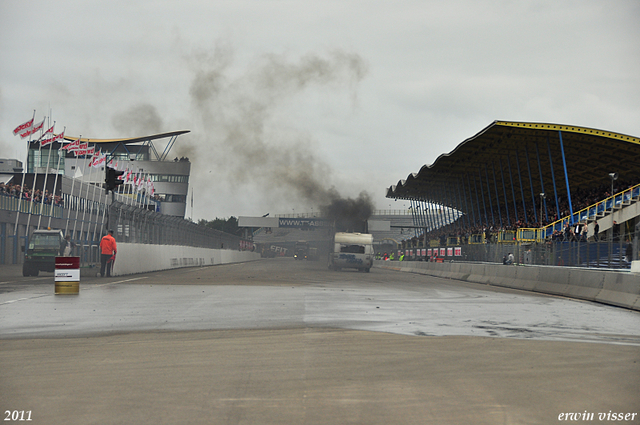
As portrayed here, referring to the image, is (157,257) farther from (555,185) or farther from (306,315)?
(555,185)

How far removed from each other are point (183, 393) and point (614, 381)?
3.93 m

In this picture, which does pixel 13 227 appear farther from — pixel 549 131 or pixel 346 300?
pixel 346 300

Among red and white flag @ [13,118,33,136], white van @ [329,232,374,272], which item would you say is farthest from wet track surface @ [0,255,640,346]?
red and white flag @ [13,118,33,136]

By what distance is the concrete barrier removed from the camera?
3178cm

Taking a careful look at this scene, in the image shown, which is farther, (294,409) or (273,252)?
(273,252)

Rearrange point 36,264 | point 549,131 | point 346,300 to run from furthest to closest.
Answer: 1. point 549,131
2. point 36,264
3. point 346,300

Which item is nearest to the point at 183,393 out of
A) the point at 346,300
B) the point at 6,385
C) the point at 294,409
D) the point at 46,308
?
the point at 294,409

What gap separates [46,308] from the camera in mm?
14172

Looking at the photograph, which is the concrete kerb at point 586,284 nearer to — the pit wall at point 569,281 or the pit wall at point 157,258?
the pit wall at point 569,281

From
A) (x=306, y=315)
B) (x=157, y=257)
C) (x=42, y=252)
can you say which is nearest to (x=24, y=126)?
(x=157, y=257)

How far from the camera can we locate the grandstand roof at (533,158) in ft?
153

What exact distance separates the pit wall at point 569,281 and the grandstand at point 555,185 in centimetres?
63

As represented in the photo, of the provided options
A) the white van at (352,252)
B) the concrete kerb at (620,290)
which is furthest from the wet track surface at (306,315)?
the white van at (352,252)

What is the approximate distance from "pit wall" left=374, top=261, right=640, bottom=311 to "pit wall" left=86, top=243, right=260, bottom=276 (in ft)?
51.4
